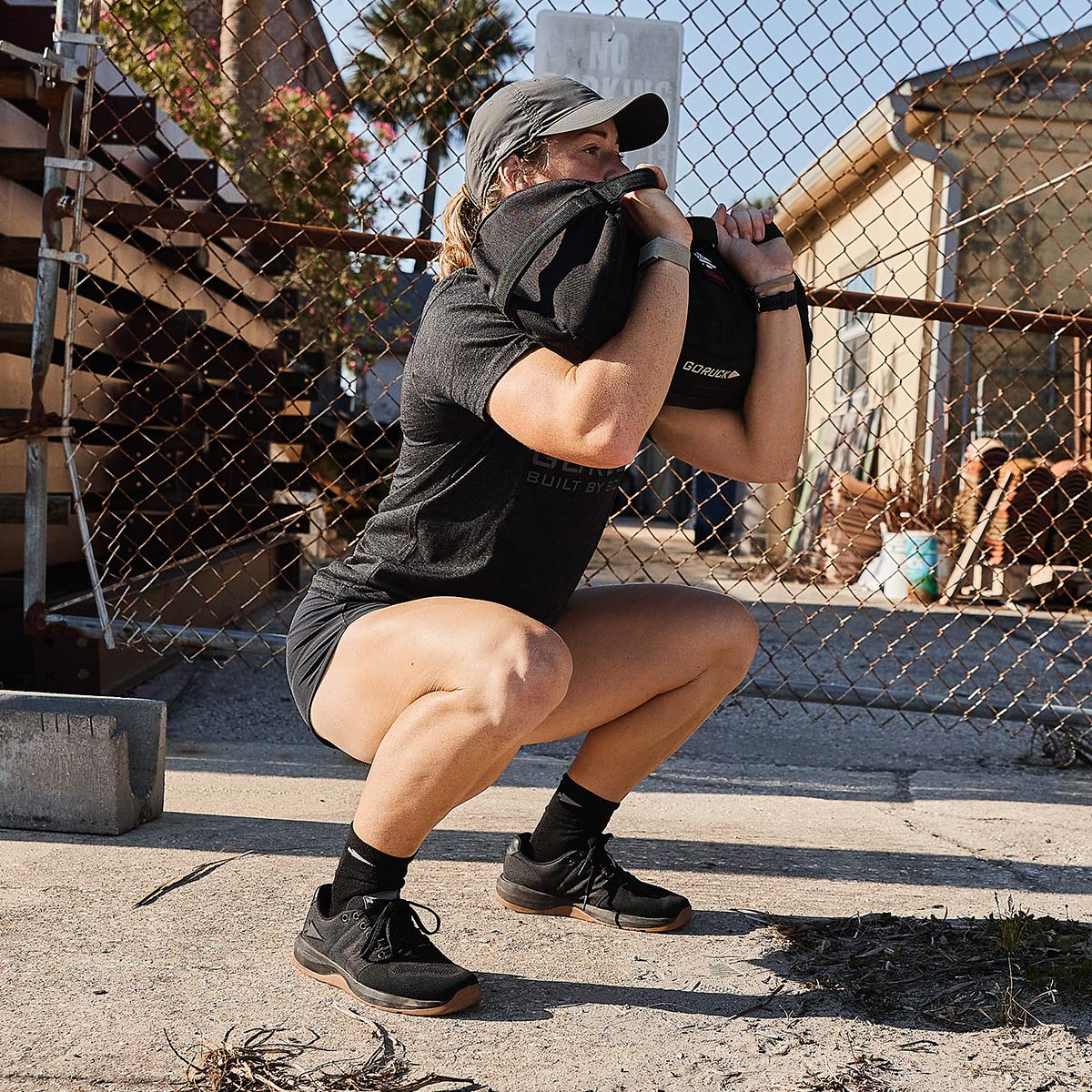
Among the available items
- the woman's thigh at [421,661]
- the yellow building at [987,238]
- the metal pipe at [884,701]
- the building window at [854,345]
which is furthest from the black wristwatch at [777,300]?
the building window at [854,345]

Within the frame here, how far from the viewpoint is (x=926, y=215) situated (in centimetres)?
1048

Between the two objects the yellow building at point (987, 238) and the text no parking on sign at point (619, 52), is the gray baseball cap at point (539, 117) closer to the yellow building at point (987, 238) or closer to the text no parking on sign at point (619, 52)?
the text no parking on sign at point (619, 52)

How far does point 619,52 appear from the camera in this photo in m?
3.64

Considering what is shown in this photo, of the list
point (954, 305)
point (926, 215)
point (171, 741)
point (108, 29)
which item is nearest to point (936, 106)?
point (926, 215)

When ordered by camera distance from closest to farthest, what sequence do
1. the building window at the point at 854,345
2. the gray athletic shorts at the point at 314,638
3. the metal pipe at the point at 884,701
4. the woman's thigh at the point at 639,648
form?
the gray athletic shorts at the point at 314,638 < the woman's thigh at the point at 639,648 < the metal pipe at the point at 884,701 < the building window at the point at 854,345

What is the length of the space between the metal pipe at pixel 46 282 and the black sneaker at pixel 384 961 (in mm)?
1780

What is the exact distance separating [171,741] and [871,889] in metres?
2.27

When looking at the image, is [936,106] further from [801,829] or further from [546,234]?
[546,234]

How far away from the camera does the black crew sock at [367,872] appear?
2102 millimetres

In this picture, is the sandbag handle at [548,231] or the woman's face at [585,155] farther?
the woman's face at [585,155]

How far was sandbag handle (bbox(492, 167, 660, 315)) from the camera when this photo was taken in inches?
78.7

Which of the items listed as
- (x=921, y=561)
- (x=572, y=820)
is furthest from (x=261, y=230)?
(x=921, y=561)

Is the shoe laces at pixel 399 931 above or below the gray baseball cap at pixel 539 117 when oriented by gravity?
below

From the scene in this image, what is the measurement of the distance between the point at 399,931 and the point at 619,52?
2.72 meters
